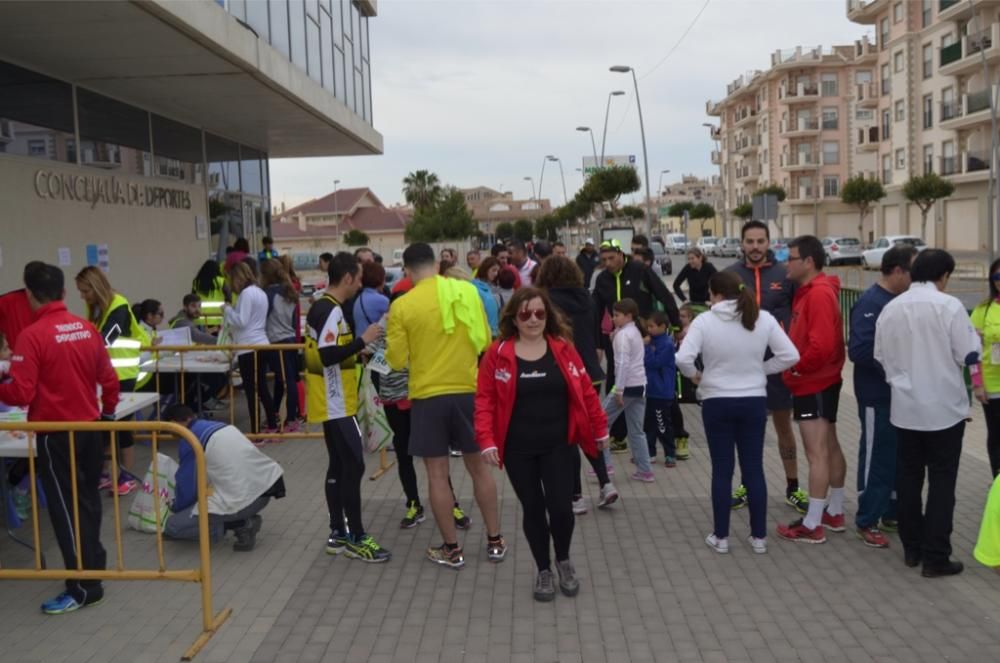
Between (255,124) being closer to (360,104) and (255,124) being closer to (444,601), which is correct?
(360,104)

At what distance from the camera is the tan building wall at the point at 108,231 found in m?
10.6

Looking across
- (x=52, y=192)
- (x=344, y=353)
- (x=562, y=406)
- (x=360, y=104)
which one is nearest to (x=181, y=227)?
(x=52, y=192)

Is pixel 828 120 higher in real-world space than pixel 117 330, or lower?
higher

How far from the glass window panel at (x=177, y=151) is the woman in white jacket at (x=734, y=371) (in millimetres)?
11400

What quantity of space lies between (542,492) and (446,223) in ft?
246

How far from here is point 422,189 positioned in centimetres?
9831

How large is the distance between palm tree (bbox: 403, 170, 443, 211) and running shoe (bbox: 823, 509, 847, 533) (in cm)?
9246

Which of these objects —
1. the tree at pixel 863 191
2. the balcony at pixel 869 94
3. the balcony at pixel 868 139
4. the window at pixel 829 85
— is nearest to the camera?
the tree at pixel 863 191

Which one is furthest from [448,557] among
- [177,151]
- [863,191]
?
[863,191]

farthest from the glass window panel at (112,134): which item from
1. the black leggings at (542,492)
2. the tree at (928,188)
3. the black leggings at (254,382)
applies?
the tree at (928,188)

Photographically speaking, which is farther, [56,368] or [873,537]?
[873,537]

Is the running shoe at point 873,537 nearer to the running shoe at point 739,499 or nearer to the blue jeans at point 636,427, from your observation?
the running shoe at point 739,499

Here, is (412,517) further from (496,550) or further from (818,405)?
(818,405)

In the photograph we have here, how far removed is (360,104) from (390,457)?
12563 millimetres
